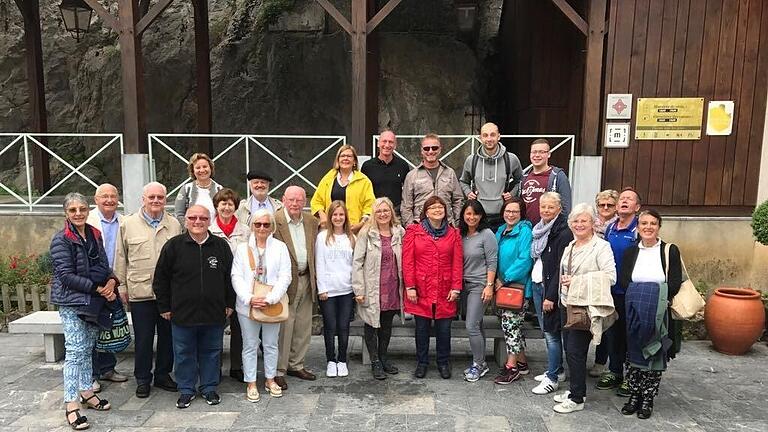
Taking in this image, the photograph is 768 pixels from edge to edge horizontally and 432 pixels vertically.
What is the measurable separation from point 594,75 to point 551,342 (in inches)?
133

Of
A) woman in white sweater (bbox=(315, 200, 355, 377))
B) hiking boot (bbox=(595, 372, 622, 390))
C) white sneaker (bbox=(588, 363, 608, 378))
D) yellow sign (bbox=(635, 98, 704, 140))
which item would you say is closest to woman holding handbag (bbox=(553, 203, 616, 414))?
hiking boot (bbox=(595, 372, 622, 390))

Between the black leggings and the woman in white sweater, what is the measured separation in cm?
23

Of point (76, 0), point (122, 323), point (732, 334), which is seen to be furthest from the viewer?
point (76, 0)

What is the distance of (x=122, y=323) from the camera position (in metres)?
4.21

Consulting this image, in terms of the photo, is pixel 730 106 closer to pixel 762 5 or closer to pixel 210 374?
pixel 762 5

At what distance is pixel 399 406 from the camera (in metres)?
4.18

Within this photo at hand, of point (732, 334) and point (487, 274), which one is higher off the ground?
point (487, 274)

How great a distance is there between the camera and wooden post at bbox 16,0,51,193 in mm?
8766

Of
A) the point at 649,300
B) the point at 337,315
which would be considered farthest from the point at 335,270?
the point at 649,300

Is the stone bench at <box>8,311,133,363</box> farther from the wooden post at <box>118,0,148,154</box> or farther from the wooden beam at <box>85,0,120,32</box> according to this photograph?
the wooden beam at <box>85,0,120,32</box>

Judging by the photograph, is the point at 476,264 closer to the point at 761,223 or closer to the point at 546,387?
the point at 546,387

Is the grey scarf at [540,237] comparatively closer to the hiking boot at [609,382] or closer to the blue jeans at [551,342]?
the blue jeans at [551,342]

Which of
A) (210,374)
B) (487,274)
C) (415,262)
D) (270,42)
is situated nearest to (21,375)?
(210,374)

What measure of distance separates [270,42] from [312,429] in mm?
10948
